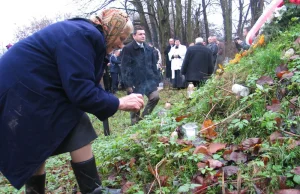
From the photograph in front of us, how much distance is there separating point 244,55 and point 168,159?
3219 millimetres

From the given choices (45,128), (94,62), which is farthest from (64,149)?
(94,62)

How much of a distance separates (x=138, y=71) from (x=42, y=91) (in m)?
4.12

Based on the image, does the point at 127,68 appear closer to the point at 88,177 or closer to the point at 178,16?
the point at 88,177

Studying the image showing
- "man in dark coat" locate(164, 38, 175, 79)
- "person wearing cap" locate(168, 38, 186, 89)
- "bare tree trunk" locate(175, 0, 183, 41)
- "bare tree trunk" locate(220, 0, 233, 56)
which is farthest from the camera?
"bare tree trunk" locate(220, 0, 233, 56)

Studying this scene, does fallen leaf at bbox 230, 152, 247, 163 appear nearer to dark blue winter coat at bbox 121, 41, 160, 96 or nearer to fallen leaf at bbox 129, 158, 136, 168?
fallen leaf at bbox 129, 158, 136, 168

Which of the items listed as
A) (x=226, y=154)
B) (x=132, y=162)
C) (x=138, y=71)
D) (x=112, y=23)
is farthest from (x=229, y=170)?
(x=138, y=71)

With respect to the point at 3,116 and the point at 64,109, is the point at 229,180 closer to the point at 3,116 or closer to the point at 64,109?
the point at 64,109

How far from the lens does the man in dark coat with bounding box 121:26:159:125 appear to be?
5.92m

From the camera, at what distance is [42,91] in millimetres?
1922

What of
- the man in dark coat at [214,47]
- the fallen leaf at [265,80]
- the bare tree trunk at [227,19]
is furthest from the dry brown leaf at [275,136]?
the bare tree trunk at [227,19]

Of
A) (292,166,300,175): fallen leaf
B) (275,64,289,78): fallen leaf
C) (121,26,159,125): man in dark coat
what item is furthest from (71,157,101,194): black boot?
(121,26,159,125): man in dark coat

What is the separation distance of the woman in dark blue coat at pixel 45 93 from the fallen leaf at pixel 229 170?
0.88 m

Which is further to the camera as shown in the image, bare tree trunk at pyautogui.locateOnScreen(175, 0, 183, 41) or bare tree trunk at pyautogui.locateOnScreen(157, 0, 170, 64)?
bare tree trunk at pyautogui.locateOnScreen(175, 0, 183, 41)

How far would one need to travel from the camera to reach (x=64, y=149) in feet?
6.90
